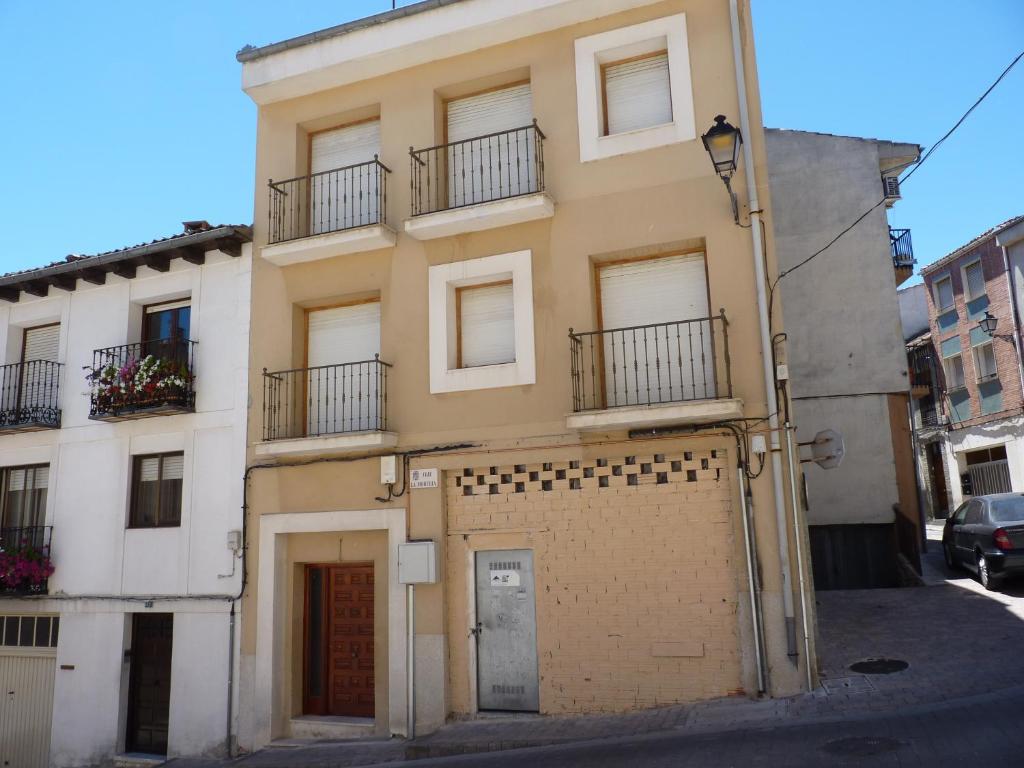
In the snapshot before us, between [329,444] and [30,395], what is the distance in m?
6.27

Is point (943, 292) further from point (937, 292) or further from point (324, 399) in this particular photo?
point (324, 399)

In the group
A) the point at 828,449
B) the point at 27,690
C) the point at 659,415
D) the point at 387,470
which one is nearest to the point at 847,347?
the point at 828,449

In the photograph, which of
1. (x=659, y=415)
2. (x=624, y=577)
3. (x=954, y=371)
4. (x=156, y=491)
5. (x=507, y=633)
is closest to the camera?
(x=659, y=415)

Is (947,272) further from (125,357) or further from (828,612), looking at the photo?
(125,357)

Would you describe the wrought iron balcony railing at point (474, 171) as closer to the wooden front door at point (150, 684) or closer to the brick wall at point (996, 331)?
the wooden front door at point (150, 684)

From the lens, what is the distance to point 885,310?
48.9ft

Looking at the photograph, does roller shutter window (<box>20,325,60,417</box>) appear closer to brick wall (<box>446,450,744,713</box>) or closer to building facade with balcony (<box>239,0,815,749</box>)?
building facade with balcony (<box>239,0,815,749</box>)

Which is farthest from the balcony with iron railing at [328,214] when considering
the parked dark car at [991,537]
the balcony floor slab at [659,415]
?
the parked dark car at [991,537]

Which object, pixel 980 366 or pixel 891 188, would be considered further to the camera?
pixel 980 366

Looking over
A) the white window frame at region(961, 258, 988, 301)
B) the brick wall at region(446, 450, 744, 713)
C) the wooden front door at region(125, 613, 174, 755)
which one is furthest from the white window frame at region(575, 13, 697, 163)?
the white window frame at region(961, 258, 988, 301)

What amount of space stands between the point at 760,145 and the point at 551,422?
4134 millimetres

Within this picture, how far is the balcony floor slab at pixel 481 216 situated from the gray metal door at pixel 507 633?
4153 millimetres

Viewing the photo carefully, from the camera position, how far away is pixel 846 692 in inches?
328

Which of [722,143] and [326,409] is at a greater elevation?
[722,143]
